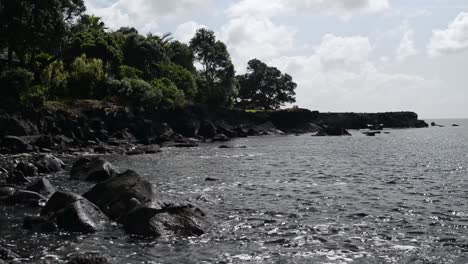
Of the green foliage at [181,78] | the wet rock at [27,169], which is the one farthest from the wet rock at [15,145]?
the green foliage at [181,78]

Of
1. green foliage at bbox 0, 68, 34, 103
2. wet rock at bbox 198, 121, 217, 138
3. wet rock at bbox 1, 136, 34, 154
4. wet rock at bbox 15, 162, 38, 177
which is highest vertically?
green foliage at bbox 0, 68, 34, 103

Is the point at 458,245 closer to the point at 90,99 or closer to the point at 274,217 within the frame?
the point at 274,217

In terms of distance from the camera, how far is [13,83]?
54219 millimetres

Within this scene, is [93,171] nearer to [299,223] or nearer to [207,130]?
[299,223]

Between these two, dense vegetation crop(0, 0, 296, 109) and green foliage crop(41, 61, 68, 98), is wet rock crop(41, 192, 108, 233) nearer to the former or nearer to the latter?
dense vegetation crop(0, 0, 296, 109)

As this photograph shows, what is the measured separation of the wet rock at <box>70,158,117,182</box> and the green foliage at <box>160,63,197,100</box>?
66071mm

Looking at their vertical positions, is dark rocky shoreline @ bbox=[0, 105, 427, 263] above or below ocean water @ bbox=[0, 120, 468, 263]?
above

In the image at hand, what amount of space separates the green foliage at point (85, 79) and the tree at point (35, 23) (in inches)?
286

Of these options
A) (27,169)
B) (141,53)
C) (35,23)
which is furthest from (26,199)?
(141,53)

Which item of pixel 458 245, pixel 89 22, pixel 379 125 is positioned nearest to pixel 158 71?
pixel 89 22

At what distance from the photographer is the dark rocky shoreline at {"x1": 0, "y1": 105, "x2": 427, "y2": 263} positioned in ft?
57.9

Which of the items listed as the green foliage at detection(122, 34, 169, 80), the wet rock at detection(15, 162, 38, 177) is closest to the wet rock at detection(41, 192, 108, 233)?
the wet rock at detection(15, 162, 38, 177)

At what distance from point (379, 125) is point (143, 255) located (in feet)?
535

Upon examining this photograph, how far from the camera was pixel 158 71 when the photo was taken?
310ft
